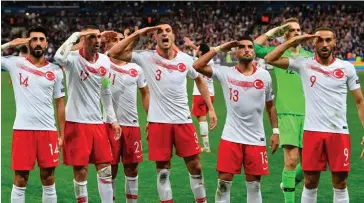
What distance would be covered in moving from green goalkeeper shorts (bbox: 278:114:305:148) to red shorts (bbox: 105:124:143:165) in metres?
1.96

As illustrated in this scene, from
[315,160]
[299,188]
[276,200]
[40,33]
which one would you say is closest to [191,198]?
[276,200]

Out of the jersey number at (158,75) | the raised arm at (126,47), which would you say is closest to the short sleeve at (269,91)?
the jersey number at (158,75)

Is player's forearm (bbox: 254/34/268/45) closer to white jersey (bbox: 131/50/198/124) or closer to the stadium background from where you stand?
white jersey (bbox: 131/50/198/124)

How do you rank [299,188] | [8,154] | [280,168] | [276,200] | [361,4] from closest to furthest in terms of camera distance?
1. [276,200]
2. [299,188]
3. [280,168]
4. [8,154]
5. [361,4]

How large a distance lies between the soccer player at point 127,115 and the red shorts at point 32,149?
114 centimetres

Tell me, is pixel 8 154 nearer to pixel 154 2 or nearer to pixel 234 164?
pixel 234 164

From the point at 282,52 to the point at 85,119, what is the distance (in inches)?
97.3

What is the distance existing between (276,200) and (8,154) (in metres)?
6.35

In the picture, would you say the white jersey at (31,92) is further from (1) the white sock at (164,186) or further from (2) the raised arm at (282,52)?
(2) the raised arm at (282,52)

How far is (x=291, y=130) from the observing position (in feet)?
31.3

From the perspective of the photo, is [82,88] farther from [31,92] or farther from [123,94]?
[123,94]

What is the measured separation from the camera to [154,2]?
55781 millimetres

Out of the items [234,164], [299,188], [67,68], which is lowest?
[299,188]

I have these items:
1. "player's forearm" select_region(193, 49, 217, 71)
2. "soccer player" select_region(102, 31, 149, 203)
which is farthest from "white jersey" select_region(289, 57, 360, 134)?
"soccer player" select_region(102, 31, 149, 203)
